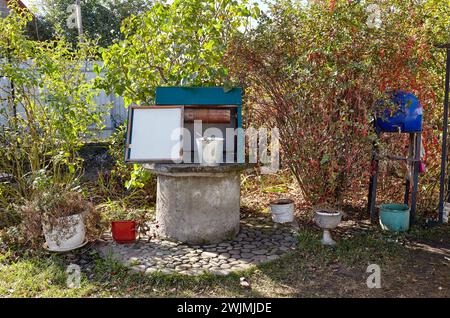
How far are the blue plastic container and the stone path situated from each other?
1791 millimetres

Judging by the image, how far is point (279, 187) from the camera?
6719mm

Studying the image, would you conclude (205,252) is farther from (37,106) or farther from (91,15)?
(91,15)

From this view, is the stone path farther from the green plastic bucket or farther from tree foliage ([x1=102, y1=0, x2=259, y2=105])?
tree foliage ([x1=102, y1=0, x2=259, y2=105])

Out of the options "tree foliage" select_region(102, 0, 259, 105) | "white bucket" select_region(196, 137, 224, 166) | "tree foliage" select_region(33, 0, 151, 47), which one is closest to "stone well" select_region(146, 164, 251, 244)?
"white bucket" select_region(196, 137, 224, 166)

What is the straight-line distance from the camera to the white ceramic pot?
14.9 feet

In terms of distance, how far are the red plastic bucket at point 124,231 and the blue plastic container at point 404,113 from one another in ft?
10.6

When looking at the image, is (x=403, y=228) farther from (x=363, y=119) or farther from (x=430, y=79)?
(x=430, y=79)

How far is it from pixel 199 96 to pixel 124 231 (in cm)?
190

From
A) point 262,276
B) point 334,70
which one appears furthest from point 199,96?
point 262,276

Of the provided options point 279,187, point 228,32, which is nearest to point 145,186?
point 279,187

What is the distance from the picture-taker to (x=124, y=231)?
463 cm

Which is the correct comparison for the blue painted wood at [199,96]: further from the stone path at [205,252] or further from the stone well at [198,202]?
the stone path at [205,252]

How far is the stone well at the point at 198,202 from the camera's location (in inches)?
181
